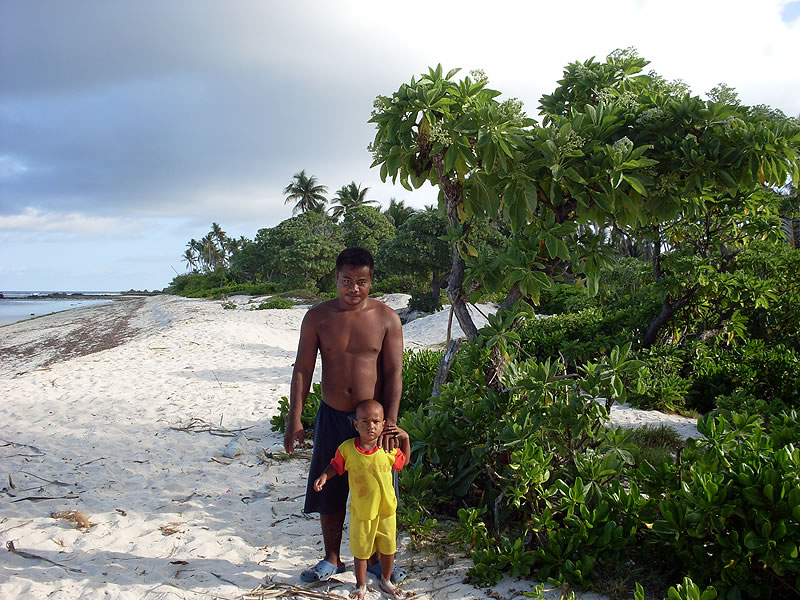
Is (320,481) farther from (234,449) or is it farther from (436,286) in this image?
(436,286)

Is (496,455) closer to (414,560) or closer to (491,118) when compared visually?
(414,560)

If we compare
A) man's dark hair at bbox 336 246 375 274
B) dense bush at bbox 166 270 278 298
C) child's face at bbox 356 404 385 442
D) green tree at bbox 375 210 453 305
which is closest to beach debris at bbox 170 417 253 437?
child's face at bbox 356 404 385 442

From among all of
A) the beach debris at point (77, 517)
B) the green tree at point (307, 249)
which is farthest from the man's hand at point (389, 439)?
the green tree at point (307, 249)

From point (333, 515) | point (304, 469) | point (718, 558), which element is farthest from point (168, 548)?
point (718, 558)

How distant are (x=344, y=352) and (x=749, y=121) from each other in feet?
10.1

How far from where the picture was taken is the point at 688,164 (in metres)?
3.48

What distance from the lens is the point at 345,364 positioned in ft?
9.54

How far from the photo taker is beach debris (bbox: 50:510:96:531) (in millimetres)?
3695

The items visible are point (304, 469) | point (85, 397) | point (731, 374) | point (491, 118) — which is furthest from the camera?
point (85, 397)

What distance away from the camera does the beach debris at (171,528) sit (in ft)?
12.0

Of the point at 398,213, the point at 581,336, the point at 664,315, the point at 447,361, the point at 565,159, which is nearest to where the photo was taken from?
the point at 565,159

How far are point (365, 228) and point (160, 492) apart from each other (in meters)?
26.3

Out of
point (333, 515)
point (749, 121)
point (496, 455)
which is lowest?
point (333, 515)

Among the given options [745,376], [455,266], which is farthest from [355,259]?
[745,376]
